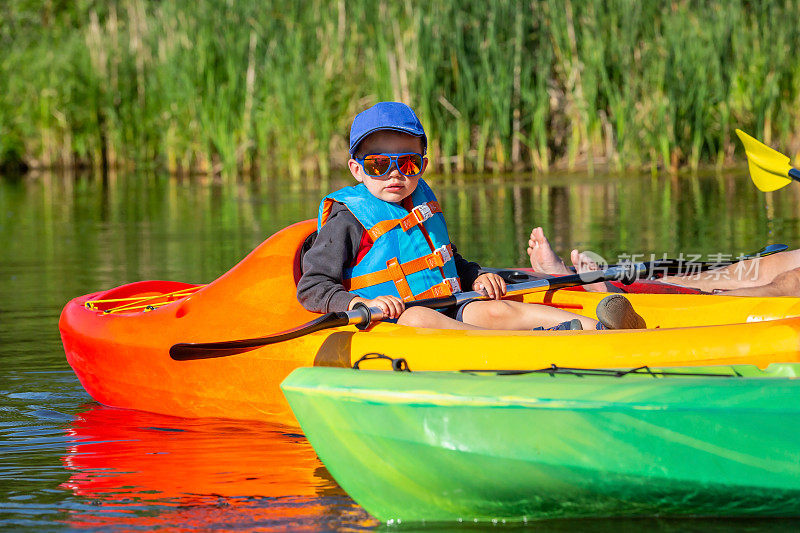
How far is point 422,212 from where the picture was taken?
4.50 meters

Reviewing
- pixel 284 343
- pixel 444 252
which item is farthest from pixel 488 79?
pixel 284 343

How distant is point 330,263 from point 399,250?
0.29m

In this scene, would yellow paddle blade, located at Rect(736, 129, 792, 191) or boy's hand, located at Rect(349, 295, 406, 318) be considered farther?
yellow paddle blade, located at Rect(736, 129, 792, 191)

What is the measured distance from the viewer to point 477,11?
12031 millimetres

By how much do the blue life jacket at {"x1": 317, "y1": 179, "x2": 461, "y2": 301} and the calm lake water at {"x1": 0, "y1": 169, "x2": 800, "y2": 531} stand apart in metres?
0.62

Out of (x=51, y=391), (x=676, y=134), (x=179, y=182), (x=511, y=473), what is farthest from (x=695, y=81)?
(x=511, y=473)

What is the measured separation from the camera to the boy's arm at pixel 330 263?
419 centimetres

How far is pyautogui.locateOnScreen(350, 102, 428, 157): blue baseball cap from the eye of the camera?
14.1 ft

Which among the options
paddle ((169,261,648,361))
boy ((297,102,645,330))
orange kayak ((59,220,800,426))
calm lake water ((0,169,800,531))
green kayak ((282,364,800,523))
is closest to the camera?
green kayak ((282,364,800,523))

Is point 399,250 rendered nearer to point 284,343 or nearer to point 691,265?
point 284,343

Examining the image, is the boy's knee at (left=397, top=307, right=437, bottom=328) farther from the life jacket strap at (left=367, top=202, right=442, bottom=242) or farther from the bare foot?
the bare foot

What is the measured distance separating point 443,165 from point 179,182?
157 inches

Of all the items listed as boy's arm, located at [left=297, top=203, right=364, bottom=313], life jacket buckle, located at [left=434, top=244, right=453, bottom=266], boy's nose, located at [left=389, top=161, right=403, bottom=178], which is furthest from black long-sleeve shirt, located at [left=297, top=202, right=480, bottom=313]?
life jacket buckle, located at [left=434, top=244, right=453, bottom=266]

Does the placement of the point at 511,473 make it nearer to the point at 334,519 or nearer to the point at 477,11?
the point at 334,519
